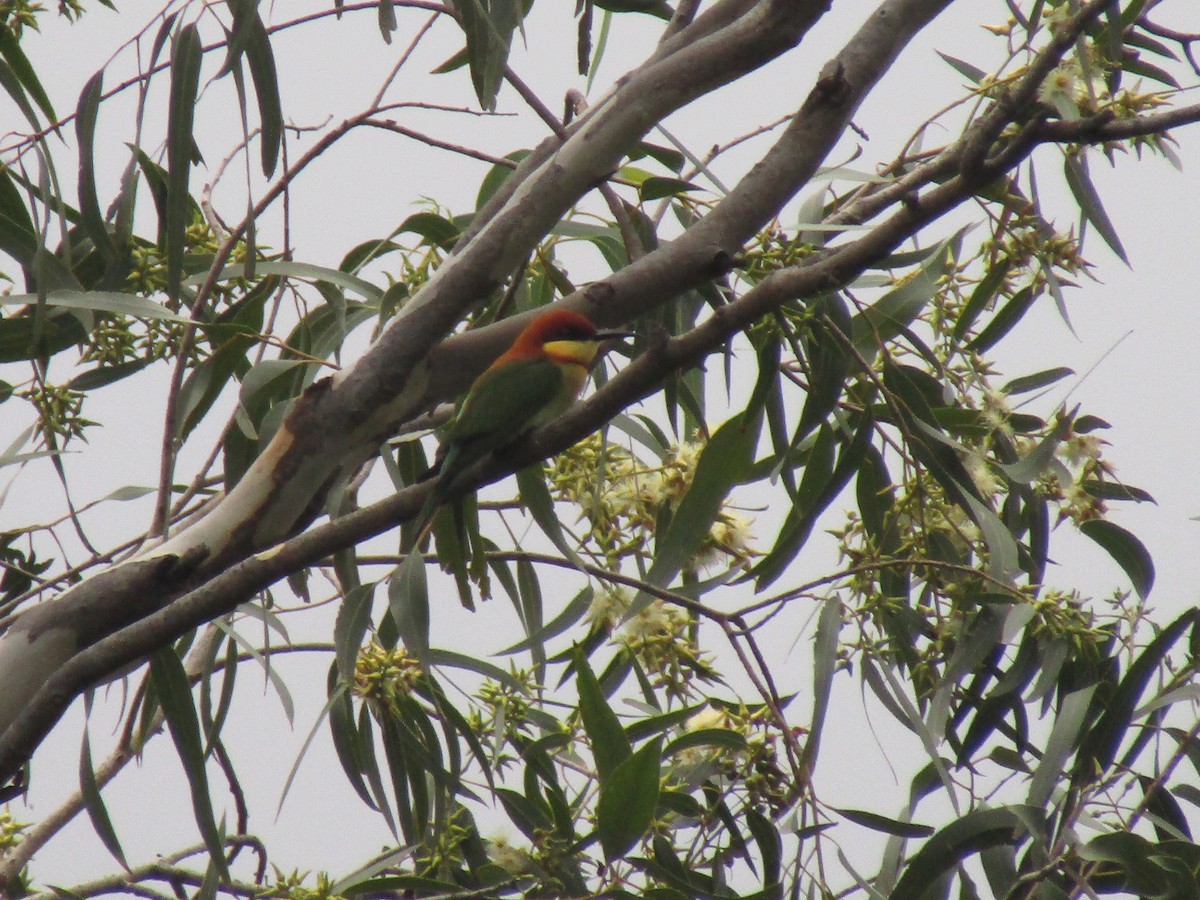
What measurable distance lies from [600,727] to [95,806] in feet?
2.46

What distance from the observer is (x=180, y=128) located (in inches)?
60.5

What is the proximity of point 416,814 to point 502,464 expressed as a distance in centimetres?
82

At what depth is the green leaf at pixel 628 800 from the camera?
144 cm

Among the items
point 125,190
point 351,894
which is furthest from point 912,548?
point 125,190

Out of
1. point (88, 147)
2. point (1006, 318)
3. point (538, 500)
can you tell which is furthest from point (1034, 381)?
point (88, 147)

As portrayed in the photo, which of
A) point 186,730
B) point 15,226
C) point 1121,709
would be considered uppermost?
point 15,226

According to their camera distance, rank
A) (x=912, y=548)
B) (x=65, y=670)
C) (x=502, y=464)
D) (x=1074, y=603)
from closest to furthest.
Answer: (x=65, y=670) < (x=502, y=464) < (x=1074, y=603) < (x=912, y=548)

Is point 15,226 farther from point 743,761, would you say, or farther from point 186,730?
point 743,761

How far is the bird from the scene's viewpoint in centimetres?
152

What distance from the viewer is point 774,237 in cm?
146

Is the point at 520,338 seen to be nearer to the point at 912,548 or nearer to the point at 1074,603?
the point at 912,548

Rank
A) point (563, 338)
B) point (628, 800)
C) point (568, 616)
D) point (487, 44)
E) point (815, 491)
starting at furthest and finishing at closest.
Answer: point (568, 616) < point (815, 491) < point (563, 338) < point (487, 44) < point (628, 800)

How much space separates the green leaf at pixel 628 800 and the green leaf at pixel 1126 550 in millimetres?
743

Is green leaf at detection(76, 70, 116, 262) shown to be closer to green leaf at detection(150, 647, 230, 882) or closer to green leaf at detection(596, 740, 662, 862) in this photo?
green leaf at detection(150, 647, 230, 882)
